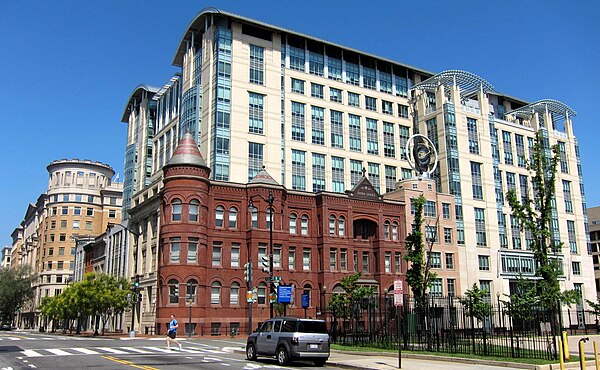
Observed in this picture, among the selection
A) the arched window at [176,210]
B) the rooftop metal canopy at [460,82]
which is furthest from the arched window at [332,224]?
the rooftop metal canopy at [460,82]

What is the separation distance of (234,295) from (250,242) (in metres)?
5.41

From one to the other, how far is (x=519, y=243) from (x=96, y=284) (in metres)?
57.5

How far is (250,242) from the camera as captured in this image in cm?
5619

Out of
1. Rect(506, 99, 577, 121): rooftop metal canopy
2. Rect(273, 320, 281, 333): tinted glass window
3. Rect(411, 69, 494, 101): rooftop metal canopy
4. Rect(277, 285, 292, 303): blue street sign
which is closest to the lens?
Rect(273, 320, 281, 333): tinted glass window

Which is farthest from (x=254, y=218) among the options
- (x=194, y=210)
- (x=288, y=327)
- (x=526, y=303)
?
(x=288, y=327)

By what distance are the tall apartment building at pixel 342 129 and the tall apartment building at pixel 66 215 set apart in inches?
1538

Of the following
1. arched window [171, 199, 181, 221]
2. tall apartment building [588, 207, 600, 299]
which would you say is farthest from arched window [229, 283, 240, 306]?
tall apartment building [588, 207, 600, 299]

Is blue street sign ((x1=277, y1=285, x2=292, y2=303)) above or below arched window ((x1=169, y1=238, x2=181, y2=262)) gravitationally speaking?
below

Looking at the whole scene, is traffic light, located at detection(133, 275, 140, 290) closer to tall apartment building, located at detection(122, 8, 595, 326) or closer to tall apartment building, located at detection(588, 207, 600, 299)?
tall apartment building, located at detection(122, 8, 595, 326)

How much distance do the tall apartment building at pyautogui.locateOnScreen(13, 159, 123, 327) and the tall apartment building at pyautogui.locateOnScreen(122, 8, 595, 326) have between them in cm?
3906

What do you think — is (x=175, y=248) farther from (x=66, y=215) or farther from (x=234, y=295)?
(x=66, y=215)

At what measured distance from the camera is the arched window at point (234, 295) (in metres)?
55.1

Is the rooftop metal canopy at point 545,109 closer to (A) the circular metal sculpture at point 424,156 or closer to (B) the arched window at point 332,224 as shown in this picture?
(A) the circular metal sculpture at point 424,156

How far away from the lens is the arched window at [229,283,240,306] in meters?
55.1
